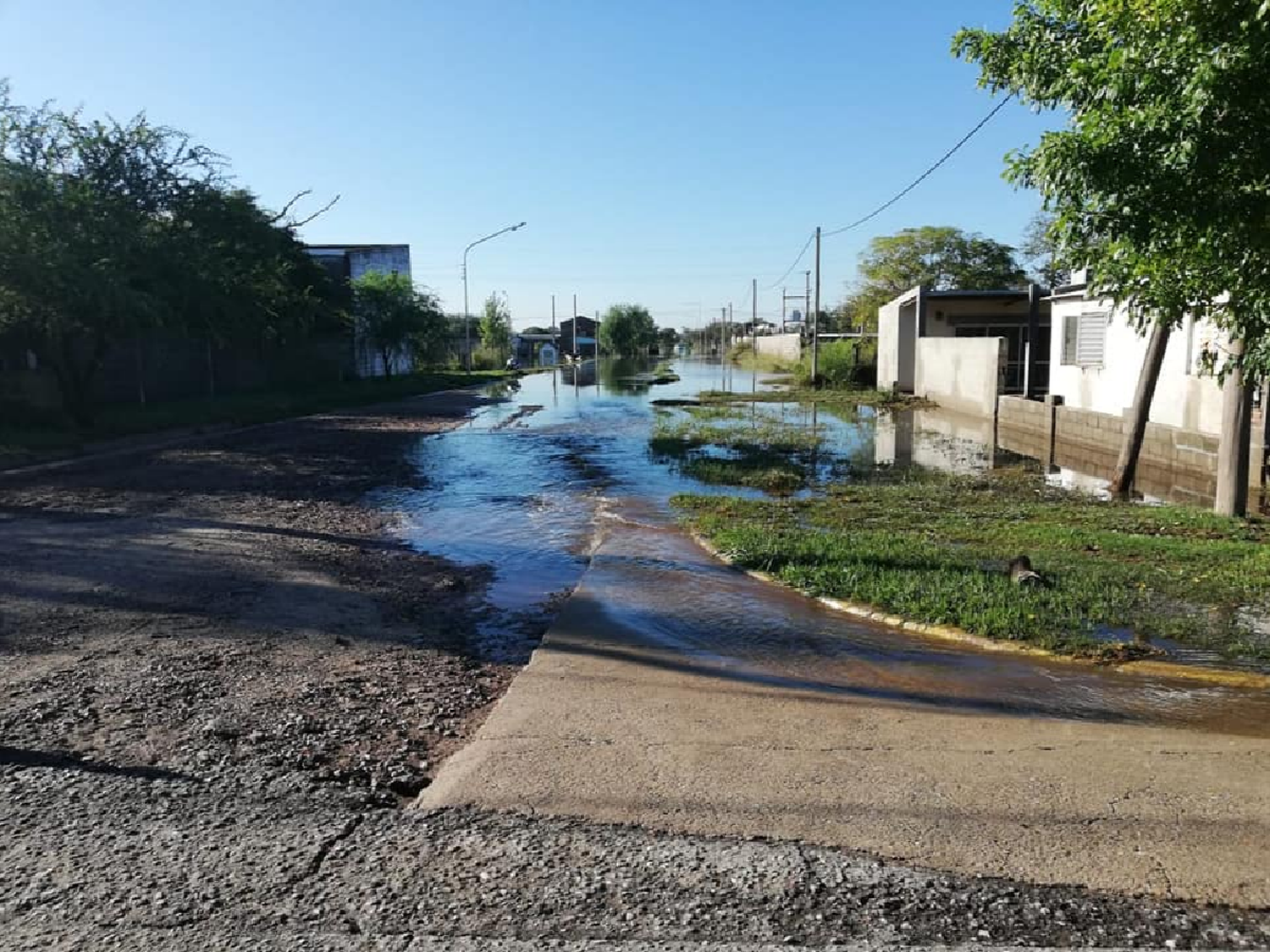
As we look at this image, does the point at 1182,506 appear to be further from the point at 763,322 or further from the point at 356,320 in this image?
the point at 763,322

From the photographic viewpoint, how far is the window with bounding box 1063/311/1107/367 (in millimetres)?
21469

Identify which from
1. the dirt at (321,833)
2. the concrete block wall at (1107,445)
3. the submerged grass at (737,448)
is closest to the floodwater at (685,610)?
the submerged grass at (737,448)

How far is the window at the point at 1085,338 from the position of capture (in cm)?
2147

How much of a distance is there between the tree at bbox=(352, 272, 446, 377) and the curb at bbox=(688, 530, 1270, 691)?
1696 inches

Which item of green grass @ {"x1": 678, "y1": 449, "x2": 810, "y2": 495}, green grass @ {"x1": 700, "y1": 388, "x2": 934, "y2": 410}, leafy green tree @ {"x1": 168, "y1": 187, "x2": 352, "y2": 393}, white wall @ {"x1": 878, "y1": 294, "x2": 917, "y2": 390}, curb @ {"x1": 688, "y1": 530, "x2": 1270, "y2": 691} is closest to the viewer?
curb @ {"x1": 688, "y1": 530, "x2": 1270, "y2": 691}

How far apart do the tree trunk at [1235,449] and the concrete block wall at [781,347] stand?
54.7 meters

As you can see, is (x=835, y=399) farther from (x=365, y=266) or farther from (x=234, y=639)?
(x=365, y=266)

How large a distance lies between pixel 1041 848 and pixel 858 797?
29.6 inches

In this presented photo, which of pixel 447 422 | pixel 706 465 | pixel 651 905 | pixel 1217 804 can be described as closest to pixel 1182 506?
pixel 706 465

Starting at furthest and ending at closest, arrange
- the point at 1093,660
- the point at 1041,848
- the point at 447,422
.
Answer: the point at 447,422
the point at 1093,660
the point at 1041,848

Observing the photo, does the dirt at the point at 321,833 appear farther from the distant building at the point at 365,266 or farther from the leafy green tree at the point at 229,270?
the distant building at the point at 365,266

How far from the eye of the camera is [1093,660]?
21.1 ft

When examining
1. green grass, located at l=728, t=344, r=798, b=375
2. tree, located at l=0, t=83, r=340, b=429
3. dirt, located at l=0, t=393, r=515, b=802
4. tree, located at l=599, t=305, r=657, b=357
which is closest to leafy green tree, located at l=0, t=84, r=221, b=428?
tree, located at l=0, t=83, r=340, b=429

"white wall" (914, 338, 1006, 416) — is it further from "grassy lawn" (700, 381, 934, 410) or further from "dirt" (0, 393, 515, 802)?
"dirt" (0, 393, 515, 802)
